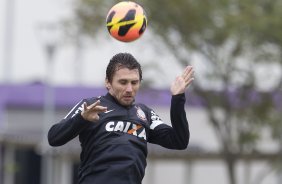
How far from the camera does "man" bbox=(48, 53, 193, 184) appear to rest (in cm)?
897

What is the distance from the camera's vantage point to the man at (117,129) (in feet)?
29.4

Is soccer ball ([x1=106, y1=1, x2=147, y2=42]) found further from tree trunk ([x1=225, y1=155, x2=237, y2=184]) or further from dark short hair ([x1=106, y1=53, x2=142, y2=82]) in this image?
tree trunk ([x1=225, y1=155, x2=237, y2=184])

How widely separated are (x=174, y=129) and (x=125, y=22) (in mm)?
1261

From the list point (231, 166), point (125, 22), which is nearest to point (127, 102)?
point (125, 22)

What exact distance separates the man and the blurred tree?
1715 centimetres

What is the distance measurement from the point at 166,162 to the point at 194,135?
2013 mm

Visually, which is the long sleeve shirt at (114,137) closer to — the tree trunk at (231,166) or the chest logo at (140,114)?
the chest logo at (140,114)

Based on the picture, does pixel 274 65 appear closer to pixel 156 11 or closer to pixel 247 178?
pixel 156 11

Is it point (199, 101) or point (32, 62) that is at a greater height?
point (32, 62)

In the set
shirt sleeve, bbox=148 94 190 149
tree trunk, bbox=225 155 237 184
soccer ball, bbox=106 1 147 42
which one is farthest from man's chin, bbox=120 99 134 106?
tree trunk, bbox=225 155 237 184

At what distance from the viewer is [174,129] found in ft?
30.8

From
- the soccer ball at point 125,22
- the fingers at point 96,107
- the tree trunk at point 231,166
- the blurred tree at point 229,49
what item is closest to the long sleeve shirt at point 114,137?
the fingers at point 96,107

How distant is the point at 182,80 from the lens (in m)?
9.30

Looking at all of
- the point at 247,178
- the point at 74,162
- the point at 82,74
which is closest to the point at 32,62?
the point at 82,74
